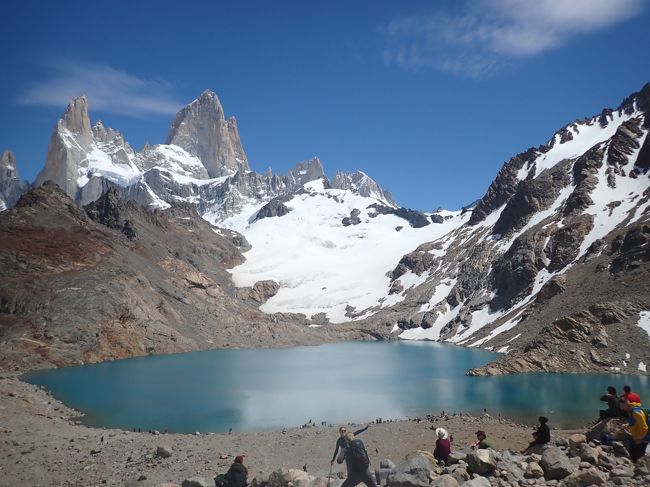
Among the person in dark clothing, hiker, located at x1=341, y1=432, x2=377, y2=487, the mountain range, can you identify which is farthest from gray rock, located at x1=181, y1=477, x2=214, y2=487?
the mountain range

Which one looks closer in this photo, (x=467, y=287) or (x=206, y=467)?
(x=206, y=467)

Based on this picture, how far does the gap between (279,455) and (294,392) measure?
88.7ft

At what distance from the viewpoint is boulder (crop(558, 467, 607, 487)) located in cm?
1266

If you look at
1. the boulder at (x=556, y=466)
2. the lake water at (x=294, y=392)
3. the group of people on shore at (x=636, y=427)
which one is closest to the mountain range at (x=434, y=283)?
the lake water at (x=294, y=392)

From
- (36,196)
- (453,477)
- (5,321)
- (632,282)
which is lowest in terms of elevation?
(453,477)

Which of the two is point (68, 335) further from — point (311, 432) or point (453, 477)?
point (453, 477)

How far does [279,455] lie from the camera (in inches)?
1017

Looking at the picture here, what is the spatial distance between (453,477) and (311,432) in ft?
67.1

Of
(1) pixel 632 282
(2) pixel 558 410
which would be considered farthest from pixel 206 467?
(1) pixel 632 282

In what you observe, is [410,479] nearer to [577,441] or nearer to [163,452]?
[577,441]

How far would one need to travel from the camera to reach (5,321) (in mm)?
69500

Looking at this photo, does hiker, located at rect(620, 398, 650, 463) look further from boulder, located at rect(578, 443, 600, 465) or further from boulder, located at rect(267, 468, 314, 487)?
boulder, located at rect(267, 468, 314, 487)

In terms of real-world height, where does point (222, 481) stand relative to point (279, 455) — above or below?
above

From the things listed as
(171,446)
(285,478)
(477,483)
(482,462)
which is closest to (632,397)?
(482,462)
